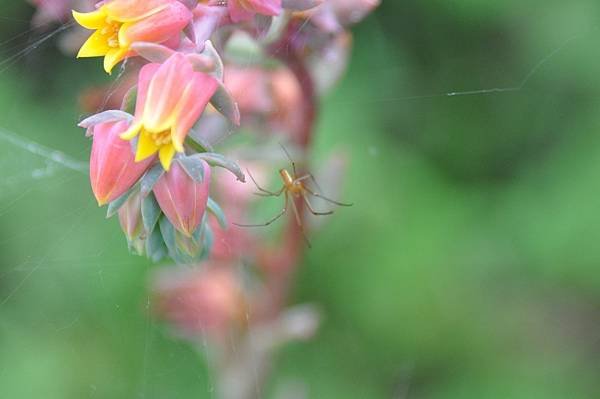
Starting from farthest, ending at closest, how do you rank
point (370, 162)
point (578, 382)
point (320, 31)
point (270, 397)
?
point (370, 162) < point (578, 382) < point (270, 397) < point (320, 31)

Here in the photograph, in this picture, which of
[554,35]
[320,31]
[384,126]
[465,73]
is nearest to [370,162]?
[384,126]

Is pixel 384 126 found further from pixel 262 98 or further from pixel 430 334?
pixel 262 98

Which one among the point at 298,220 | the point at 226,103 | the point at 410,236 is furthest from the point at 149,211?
the point at 410,236

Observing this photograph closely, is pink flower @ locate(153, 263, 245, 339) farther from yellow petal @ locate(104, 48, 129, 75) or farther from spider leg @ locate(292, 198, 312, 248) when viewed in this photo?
yellow petal @ locate(104, 48, 129, 75)

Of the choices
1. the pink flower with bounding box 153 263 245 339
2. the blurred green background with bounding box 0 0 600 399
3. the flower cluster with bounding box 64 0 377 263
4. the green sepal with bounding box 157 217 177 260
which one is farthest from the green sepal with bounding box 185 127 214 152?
the blurred green background with bounding box 0 0 600 399

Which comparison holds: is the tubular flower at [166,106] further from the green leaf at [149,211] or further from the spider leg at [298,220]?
the spider leg at [298,220]

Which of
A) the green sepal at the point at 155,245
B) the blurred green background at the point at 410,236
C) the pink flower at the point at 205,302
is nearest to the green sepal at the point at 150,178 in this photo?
the green sepal at the point at 155,245

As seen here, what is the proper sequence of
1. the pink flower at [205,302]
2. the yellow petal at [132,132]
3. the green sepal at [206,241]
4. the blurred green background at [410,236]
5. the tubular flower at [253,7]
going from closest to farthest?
the yellow petal at [132,132] → the tubular flower at [253,7] → the green sepal at [206,241] → the pink flower at [205,302] → the blurred green background at [410,236]
